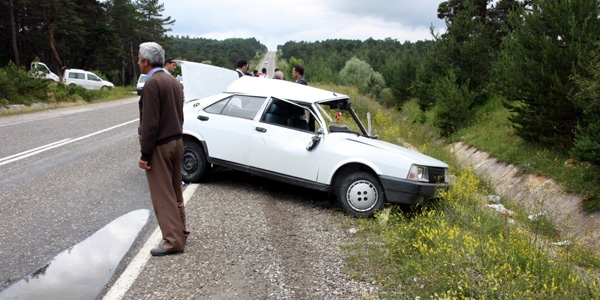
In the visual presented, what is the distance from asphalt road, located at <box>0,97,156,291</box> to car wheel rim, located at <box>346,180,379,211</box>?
2678mm

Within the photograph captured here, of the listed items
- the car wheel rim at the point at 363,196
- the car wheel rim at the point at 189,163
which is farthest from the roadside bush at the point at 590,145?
the car wheel rim at the point at 189,163

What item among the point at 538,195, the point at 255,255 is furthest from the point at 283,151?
the point at 538,195

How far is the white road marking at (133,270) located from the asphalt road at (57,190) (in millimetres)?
230

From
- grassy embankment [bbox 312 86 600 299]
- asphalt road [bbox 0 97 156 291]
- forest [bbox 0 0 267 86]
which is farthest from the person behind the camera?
forest [bbox 0 0 267 86]

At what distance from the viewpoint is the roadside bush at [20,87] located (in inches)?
766

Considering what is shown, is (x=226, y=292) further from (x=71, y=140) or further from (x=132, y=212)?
(x=71, y=140)

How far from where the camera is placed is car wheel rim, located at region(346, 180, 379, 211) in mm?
6398

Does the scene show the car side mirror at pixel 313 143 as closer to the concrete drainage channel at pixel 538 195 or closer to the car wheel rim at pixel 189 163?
the car wheel rim at pixel 189 163

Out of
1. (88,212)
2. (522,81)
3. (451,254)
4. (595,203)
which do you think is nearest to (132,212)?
(88,212)

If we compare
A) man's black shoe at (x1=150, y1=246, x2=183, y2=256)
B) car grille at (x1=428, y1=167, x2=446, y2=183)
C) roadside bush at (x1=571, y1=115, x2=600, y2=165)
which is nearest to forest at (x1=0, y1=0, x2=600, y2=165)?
roadside bush at (x1=571, y1=115, x2=600, y2=165)

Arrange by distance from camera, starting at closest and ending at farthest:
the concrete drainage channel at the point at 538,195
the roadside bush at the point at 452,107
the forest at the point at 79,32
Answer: the concrete drainage channel at the point at 538,195 < the roadside bush at the point at 452,107 < the forest at the point at 79,32

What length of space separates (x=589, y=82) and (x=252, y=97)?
7144 millimetres

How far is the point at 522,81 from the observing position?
42.4ft

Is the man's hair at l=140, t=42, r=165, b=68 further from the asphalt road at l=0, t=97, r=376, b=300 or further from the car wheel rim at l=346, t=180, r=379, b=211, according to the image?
the car wheel rim at l=346, t=180, r=379, b=211
